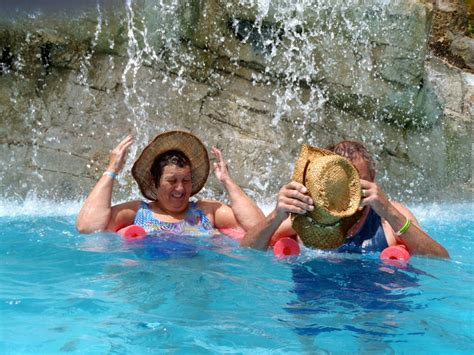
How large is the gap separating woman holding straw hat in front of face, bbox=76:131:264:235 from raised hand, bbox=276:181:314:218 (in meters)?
1.49

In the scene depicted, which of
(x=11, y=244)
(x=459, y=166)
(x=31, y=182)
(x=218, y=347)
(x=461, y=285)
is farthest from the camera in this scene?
(x=459, y=166)

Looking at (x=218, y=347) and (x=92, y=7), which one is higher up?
(x=92, y=7)

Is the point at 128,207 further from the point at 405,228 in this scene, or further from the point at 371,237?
Result: the point at 405,228

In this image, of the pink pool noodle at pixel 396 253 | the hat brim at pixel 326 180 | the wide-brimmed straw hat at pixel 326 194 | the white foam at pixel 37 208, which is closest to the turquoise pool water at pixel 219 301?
the pink pool noodle at pixel 396 253

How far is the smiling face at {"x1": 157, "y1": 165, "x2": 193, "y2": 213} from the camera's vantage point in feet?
17.6

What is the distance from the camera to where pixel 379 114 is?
8422 millimetres

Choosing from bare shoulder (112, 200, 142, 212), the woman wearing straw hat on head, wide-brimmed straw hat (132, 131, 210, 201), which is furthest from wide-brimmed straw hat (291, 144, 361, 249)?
bare shoulder (112, 200, 142, 212)

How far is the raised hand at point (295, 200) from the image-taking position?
3768mm

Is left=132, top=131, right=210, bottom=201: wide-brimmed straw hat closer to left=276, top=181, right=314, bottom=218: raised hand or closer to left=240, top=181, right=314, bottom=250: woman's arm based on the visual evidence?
left=240, top=181, right=314, bottom=250: woman's arm

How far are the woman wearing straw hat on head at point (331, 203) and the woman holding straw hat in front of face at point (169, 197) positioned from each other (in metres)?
1.14

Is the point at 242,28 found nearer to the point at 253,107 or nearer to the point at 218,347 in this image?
the point at 253,107

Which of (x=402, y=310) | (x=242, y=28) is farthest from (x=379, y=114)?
(x=402, y=310)

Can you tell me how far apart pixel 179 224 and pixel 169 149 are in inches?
21.3

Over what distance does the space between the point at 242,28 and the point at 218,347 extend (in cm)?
561
